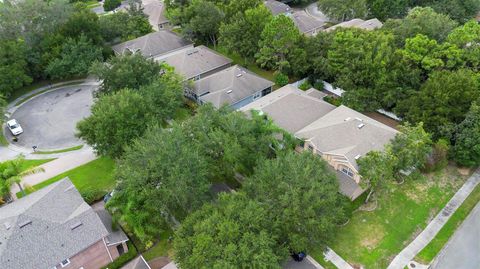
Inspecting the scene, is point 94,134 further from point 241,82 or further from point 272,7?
point 272,7

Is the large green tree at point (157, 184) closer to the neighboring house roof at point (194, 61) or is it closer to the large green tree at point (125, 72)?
the large green tree at point (125, 72)

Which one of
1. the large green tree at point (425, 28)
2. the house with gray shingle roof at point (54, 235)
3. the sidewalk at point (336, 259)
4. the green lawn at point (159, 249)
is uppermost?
the large green tree at point (425, 28)

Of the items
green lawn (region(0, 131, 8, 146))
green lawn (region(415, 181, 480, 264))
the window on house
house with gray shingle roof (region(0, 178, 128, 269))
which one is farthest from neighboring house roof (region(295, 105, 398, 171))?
green lawn (region(0, 131, 8, 146))

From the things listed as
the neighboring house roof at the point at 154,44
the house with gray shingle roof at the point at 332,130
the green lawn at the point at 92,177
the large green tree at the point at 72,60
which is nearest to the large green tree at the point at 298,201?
the house with gray shingle roof at the point at 332,130

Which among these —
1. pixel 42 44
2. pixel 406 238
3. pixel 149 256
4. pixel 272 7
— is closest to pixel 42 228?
pixel 149 256

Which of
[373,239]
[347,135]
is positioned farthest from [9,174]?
[373,239]

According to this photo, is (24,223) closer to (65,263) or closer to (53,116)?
(65,263)
